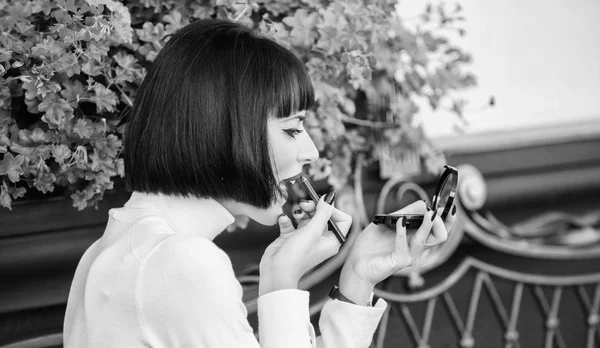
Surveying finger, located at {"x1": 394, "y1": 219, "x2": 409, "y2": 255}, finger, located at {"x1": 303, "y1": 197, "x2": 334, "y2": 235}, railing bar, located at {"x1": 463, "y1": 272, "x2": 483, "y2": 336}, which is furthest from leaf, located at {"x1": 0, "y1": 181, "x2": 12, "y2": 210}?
railing bar, located at {"x1": 463, "y1": 272, "x2": 483, "y2": 336}

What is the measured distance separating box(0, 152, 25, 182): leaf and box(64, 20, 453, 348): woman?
0.16 metres

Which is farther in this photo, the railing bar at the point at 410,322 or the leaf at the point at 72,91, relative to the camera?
the railing bar at the point at 410,322

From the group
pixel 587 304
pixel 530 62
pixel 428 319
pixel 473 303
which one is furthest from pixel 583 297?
pixel 530 62

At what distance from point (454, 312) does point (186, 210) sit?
1.01 metres

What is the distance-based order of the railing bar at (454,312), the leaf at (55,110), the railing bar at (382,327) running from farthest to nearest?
the railing bar at (454,312), the railing bar at (382,327), the leaf at (55,110)

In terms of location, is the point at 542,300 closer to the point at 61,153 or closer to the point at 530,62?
the point at 530,62

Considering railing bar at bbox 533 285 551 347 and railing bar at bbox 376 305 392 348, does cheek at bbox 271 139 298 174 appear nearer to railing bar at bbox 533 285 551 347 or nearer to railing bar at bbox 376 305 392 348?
railing bar at bbox 376 305 392 348

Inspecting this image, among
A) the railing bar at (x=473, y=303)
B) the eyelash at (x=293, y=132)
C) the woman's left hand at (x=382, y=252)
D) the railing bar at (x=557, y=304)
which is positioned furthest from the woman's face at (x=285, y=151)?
the railing bar at (x=557, y=304)

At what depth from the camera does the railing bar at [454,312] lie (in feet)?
5.56

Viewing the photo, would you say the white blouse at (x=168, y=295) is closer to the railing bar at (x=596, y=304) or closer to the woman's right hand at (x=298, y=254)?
the woman's right hand at (x=298, y=254)

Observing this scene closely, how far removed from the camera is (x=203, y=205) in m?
0.89

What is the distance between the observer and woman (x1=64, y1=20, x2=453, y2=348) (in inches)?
29.5

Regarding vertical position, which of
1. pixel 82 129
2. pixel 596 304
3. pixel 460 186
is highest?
pixel 82 129

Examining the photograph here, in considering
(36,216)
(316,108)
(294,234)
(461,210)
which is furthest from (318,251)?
(461,210)
